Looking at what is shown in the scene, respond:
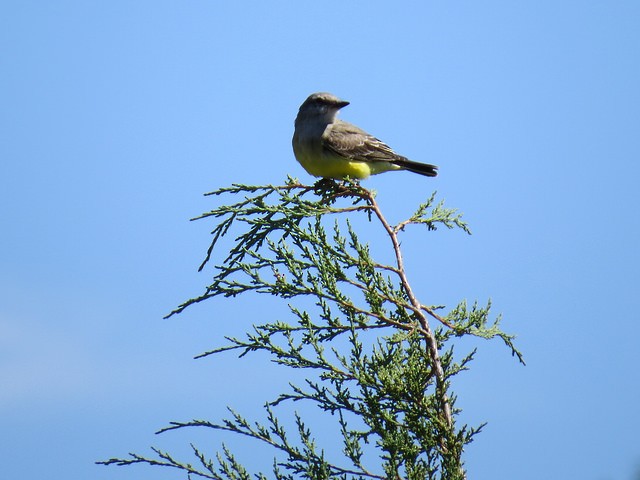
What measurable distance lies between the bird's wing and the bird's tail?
A: 0.25 ft

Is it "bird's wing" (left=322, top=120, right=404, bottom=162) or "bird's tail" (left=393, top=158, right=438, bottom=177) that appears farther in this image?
"bird's tail" (left=393, top=158, right=438, bottom=177)

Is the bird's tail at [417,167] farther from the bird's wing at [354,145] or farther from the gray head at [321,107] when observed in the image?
the gray head at [321,107]

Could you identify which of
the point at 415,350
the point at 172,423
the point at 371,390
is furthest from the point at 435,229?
the point at 172,423

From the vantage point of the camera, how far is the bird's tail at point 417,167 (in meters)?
9.61

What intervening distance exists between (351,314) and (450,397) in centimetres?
96

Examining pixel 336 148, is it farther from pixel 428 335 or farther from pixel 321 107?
pixel 428 335

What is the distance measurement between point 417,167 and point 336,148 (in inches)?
49.7

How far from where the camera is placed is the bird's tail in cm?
961

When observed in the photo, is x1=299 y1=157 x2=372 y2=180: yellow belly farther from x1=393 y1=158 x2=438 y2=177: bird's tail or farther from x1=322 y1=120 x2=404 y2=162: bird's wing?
x1=393 y1=158 x2=438 y2=177: bird's tail

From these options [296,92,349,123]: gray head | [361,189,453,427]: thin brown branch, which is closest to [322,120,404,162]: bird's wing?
[296,92,349,123]: gray head

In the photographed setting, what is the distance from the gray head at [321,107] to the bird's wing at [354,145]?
0.77 ft

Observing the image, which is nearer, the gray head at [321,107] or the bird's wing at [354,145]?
the bird's wing at [354,145]

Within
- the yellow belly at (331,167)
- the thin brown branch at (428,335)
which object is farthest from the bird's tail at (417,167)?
the thin brown branch at (428,335)

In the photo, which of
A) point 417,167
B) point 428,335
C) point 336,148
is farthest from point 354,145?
point 428,335
